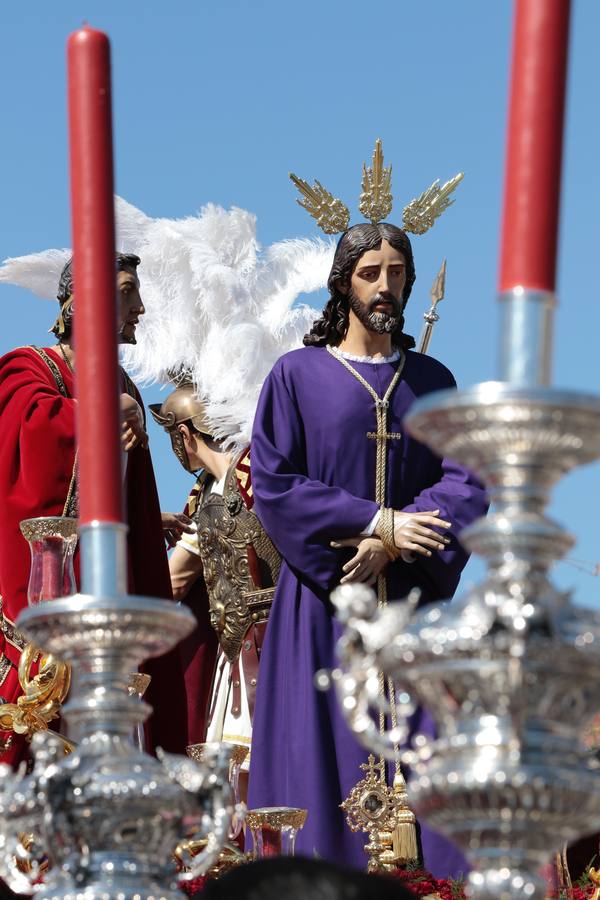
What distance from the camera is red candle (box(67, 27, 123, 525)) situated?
1717mm

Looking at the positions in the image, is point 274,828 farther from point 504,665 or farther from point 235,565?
point 235,565

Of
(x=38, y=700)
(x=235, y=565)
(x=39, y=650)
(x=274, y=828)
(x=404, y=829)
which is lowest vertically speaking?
(x=274, y=828)

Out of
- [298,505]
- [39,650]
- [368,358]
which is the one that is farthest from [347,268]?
[39,650]

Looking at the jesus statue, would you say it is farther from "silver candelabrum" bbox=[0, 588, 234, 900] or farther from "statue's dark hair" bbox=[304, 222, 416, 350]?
"silver candelabrum" bbox=[0, 588, 234, 900]

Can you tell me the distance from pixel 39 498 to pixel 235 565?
1.87 meters

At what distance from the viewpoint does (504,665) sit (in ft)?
4.71

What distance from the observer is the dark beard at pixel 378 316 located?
5.98 m

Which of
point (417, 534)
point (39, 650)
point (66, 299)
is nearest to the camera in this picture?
point (39, 650)

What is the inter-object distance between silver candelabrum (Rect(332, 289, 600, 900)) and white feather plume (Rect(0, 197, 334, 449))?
251 inches

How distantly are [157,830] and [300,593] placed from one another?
13.3 feet

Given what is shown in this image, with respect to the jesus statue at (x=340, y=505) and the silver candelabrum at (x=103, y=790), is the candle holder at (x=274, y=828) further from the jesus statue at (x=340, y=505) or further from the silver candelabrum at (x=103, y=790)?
the silver candelabrum at (x=103, y=790)

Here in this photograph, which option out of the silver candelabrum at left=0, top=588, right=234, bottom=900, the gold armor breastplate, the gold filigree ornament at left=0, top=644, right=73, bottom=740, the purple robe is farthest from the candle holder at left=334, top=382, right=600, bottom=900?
the gold armor breastplate

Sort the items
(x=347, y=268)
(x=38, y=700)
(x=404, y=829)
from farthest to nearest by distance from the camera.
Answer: (x=347, y=268)
(x=404, y=829)
(x=38, y=700)

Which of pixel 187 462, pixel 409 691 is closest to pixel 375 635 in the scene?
pixel 409 691
